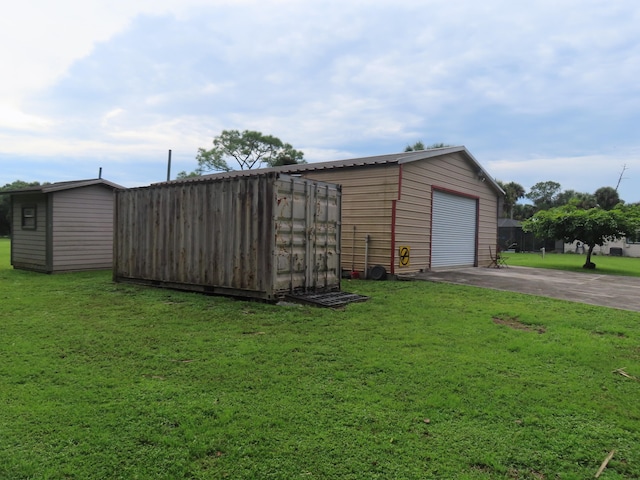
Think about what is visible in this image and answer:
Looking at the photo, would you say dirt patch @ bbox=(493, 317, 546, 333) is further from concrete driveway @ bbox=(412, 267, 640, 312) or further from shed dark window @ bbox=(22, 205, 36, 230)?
shed dark window @ bbox=(22, 205, 36, 230)

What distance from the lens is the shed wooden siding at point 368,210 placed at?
12.6 metres

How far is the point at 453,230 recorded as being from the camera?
1617cm

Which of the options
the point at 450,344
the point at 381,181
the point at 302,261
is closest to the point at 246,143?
the point at 381,181

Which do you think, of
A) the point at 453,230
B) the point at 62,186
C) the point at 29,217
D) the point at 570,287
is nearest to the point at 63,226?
the point at 62,186

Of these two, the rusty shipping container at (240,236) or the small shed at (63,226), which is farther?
the small shed at (63,226)

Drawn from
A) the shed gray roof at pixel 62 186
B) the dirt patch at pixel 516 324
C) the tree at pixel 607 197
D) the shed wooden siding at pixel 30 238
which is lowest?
the dirt patch at pixel 516 324

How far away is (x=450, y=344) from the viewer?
5.66 meters

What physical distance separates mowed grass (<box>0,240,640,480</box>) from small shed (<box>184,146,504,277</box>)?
553cm

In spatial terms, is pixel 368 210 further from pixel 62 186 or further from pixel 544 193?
pixel 544 193

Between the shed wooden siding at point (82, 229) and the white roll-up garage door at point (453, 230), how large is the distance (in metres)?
11.8

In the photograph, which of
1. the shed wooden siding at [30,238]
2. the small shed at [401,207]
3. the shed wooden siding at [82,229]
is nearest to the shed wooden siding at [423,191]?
the small shed at [401,207]

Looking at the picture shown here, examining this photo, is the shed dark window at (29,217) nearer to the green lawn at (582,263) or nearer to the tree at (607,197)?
the green lawn at (582,263)

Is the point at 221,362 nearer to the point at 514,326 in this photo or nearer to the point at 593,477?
the point at 593,477

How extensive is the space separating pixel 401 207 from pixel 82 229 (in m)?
11.0
